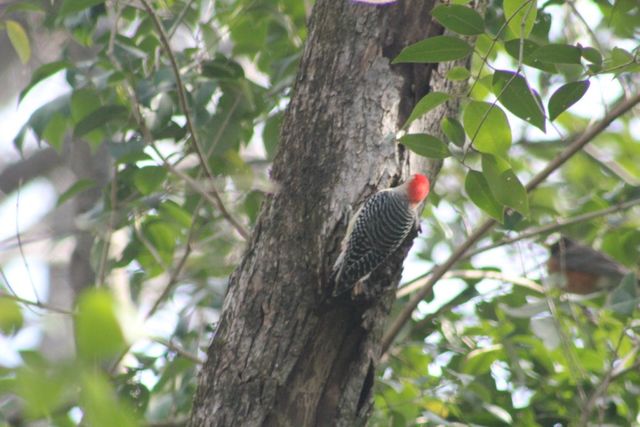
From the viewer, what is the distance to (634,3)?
7.86ft

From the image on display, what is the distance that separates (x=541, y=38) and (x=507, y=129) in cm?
82

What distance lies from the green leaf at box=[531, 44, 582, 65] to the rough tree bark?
0.52 m

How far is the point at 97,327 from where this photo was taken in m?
0.55

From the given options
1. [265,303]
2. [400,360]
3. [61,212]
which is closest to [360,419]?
[265,303]

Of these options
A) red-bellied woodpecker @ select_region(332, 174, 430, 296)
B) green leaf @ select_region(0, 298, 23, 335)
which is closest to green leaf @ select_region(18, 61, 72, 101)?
red-bellied woodpecker @ select_region(332, 174, 430, 296)

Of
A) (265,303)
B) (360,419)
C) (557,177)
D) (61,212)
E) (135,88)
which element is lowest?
(360,419)

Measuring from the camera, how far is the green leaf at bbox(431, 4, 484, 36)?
1.87m

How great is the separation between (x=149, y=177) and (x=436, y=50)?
1.27 m

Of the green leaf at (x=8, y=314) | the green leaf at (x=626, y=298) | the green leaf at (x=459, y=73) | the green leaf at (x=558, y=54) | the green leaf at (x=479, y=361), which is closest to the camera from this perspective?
the green leaf at (x=8, y=314)

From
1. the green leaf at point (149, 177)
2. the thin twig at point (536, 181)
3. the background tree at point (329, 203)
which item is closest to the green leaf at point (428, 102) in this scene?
the background tree at point (329, 203)

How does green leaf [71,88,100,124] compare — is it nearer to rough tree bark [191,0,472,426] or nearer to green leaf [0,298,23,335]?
rough tree bark [191,0,472,426]

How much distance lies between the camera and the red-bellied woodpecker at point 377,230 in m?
2.17

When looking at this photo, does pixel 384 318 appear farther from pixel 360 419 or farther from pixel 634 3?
pixel 634 3

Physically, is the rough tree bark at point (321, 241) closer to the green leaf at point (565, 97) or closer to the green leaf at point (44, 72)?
the green leaf at point (565, 97)
